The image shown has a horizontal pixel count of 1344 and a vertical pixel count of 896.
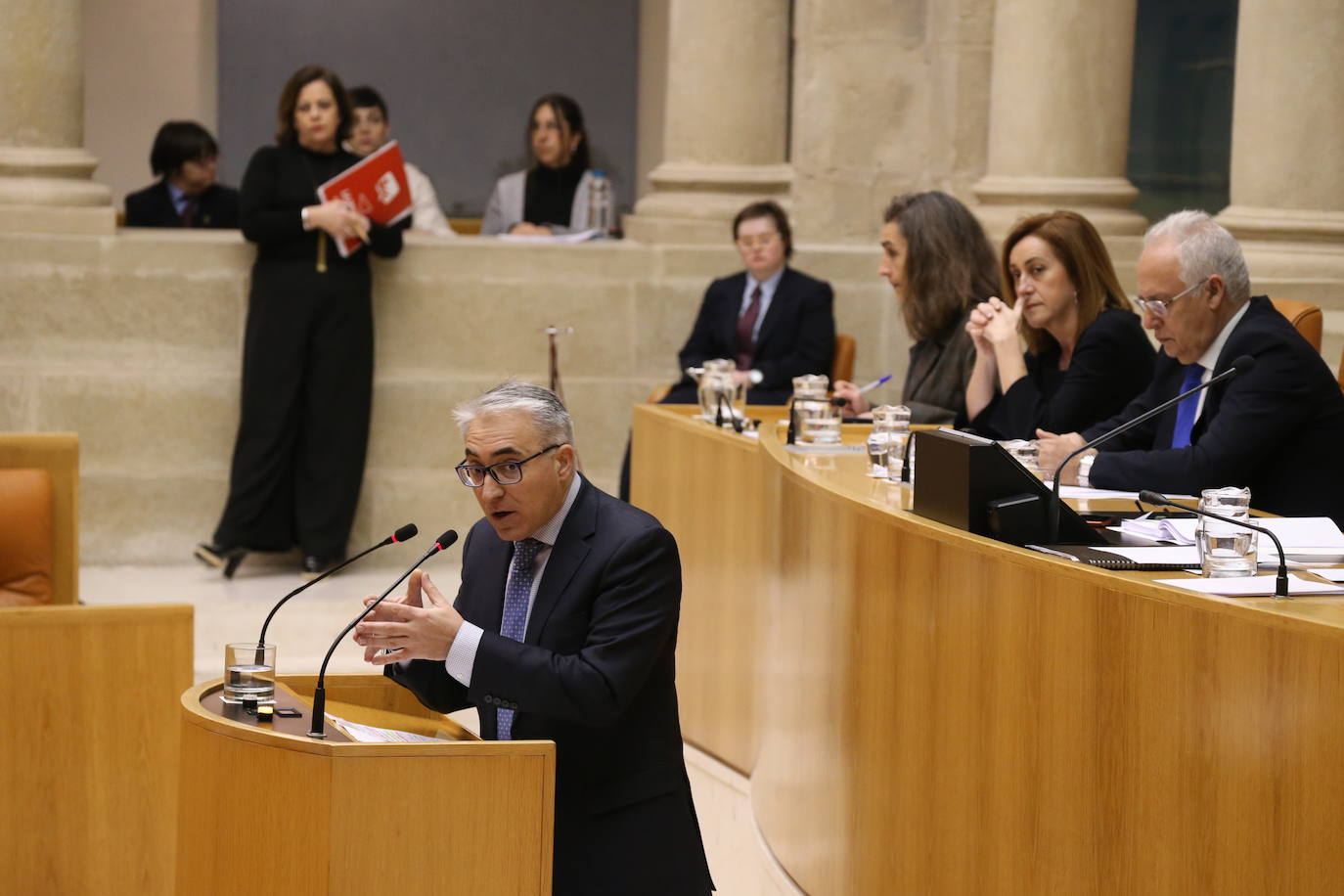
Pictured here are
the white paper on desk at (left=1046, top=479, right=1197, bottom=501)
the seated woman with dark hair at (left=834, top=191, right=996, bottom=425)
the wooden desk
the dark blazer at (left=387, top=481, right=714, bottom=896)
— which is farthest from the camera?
the seated woman with dark hair at (left=834, top=191, right=996, bottom=425)

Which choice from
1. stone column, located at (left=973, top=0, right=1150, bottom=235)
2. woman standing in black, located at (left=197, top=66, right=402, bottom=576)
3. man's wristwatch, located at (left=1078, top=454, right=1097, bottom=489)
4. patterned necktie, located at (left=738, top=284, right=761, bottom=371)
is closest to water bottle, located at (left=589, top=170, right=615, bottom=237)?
woman standing in black, located at (left=197, top=66, right=402, bottom=576)

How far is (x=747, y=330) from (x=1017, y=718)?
3.77m

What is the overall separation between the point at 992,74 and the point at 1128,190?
2.09 feet

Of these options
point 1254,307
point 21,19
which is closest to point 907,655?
point 1254,307

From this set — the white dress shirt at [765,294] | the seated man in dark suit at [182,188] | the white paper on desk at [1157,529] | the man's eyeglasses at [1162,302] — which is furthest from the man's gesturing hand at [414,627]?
the seated man in dark suit at [182,188]

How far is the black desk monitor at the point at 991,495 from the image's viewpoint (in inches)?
117

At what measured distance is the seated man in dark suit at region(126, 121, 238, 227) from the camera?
25.0 ft

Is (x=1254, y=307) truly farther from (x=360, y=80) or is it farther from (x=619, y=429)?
(x=360, y=80)

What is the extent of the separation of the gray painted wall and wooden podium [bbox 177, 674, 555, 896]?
9.34 m

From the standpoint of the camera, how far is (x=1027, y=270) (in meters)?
4.42

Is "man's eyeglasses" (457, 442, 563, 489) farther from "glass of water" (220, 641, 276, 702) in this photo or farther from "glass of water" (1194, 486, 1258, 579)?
"glass of water" (1194, 486, 1258, 579)

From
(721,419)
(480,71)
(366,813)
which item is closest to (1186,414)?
(721,419)

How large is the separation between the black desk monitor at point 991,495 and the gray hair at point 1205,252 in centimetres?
66

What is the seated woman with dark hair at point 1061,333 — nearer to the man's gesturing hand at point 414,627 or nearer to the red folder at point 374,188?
the man's gesturing hand at point 414,627
